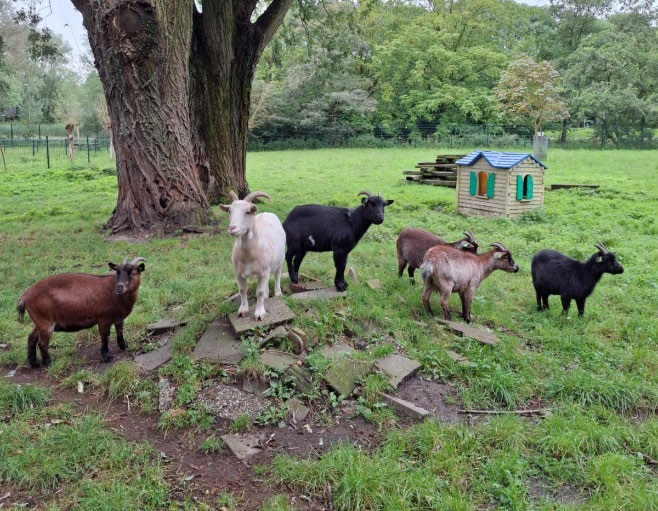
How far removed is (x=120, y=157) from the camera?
9.18 meters

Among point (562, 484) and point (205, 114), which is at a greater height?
point (205, 114)

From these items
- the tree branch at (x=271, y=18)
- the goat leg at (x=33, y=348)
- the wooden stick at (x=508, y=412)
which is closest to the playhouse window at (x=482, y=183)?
the tree branch at (x=271, y=18)

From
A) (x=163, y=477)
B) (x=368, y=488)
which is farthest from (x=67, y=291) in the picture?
(x=368, y=488)

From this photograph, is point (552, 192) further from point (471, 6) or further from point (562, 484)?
point (471, 6)

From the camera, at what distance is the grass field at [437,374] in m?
3.39

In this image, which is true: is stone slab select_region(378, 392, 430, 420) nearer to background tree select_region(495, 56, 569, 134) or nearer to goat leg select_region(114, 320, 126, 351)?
goat leg select_region(114, 320, 126, 351)

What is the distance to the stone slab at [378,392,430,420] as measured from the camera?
13.9ft

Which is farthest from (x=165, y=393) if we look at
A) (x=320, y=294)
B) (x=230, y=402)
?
(x=320, y=294)

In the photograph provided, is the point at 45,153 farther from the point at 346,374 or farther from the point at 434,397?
the point at 434,397

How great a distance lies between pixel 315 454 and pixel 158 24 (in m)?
7.87

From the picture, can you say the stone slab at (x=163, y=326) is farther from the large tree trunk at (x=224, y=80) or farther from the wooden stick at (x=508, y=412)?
the large tree trunk at (x=224, y=80)

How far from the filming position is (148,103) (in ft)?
29.1

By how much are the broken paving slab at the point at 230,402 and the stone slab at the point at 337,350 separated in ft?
2.69

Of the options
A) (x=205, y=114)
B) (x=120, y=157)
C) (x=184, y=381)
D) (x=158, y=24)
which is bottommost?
(x=184, y=381)
